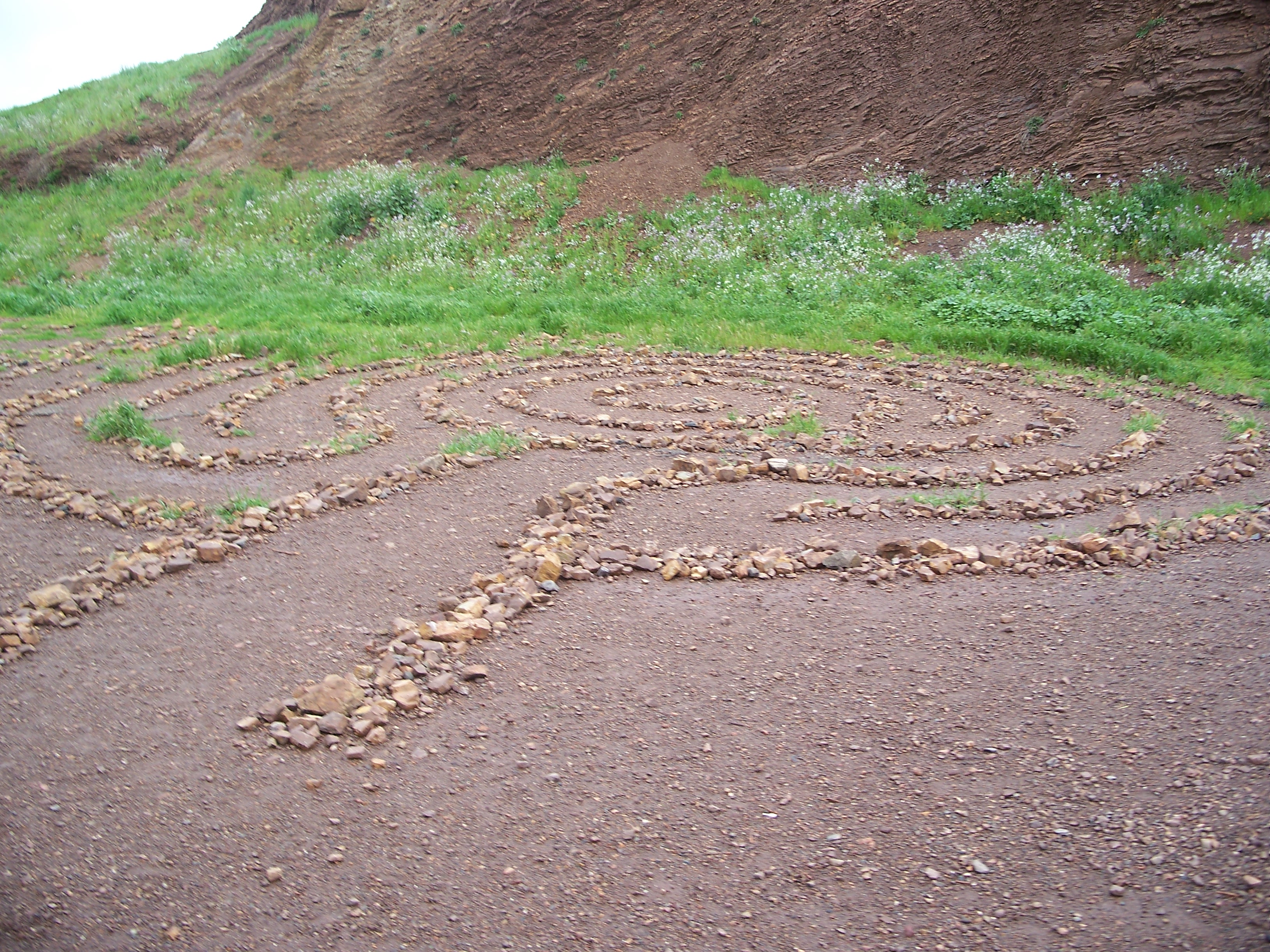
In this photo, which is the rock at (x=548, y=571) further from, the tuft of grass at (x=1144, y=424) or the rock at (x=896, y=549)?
the tuft of grass at (x=1144, y=424)

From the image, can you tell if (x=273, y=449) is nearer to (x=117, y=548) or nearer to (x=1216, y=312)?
(x=117, y=548)

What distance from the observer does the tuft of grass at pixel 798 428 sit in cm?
811

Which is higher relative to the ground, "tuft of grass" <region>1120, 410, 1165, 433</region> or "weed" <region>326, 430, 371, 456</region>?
"weed" <region>326, 430, 371, 456</region>

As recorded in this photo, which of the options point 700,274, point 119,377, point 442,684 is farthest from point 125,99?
point 442,684

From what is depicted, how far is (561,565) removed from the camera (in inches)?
205

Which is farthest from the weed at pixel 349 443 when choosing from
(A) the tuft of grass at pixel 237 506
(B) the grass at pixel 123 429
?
(B) the grass at pixel 123 429

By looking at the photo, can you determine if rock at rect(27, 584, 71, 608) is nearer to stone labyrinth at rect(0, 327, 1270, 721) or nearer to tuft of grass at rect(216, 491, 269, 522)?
stone labyrinth at rect(0, 327, 1270, 721)

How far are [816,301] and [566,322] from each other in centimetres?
377

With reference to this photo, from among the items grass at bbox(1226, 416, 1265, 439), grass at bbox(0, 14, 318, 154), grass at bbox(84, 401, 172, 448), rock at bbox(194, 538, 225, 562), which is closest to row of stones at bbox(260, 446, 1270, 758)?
rock at bbox(194, 538, 225, 562)

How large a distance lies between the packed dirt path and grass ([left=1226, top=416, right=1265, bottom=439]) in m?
0.46

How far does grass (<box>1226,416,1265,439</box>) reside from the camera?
7477 mm

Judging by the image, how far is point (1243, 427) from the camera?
303 inches

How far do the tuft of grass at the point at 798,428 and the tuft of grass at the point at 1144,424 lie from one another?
2742mm

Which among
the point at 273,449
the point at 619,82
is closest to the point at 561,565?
the point at 273,449
